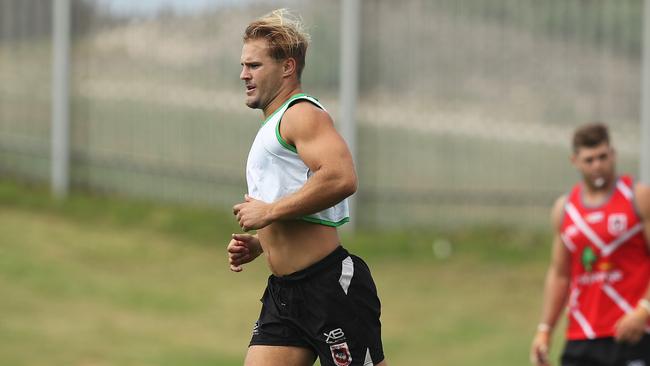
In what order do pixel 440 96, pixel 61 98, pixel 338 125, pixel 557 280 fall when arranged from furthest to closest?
pixel 61 98 < pixel 440 96 < pixel 338 125 < pixel 557 280

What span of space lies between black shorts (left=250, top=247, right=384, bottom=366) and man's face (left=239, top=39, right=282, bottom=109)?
757 millimetres

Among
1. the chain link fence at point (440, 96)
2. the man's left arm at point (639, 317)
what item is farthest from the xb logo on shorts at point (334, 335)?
the chain link fence at point (440, 96)

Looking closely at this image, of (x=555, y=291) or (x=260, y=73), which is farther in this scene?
(x=555, y=291)

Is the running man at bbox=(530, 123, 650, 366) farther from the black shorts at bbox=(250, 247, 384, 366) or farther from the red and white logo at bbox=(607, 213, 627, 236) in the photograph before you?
the black shorts at bbox=(250, 247, 384, 366)

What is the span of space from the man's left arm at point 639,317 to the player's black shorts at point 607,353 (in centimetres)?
9

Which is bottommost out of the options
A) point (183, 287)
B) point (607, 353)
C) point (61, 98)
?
point (183, 287)

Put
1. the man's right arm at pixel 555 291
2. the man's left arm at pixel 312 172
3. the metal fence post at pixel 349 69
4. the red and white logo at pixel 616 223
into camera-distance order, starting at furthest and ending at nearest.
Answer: the metal fence post at pixel 349 69 < the man's right arm at pixel 555 291 < the red and white logo at pixel 616 223 < the man's left arm at pixel 312 172

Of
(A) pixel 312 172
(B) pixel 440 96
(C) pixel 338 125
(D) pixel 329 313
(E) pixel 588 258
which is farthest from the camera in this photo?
(B) pixel 440 96

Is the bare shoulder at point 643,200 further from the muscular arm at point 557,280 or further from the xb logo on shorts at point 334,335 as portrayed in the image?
the xb logo on shorts at point 334,335

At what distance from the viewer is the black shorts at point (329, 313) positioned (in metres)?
5.89

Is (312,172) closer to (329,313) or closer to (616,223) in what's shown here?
Answer: (329,313)

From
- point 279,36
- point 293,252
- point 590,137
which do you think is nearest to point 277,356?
point 293,252

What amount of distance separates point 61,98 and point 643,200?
416 inches

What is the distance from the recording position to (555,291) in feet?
26.1
